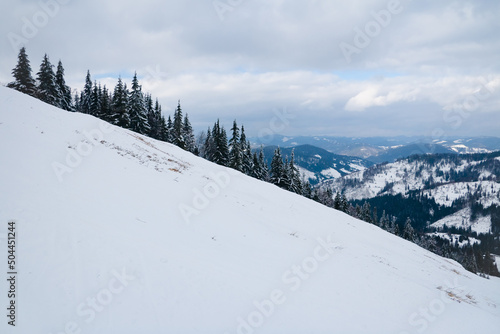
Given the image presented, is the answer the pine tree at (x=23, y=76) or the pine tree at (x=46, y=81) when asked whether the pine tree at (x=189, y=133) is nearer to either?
the pine tree at (x=46, y=81)

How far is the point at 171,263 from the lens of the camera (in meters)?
7.12

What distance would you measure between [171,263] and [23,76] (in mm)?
51223

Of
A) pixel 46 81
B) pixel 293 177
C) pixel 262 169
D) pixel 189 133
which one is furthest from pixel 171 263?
pixel 189 133

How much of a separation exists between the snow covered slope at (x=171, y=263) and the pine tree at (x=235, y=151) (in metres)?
30.2

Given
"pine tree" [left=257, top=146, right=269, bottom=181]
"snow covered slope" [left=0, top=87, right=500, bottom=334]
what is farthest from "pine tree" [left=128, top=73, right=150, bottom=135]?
"snow covered slope" [left=0, top=87, right=500, bottom=334]

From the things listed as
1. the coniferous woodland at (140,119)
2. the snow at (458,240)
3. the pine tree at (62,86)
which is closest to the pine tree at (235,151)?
the coniferous woodland at (140,119)

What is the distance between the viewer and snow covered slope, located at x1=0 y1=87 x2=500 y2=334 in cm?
559

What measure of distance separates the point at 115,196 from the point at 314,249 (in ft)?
29.6

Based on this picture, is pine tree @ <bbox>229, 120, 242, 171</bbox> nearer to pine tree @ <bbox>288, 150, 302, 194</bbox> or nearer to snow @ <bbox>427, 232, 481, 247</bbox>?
pine tree @ <bbox>288, 150, 302, 194</bbox>

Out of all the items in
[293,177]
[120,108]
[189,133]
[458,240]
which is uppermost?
[120,108]

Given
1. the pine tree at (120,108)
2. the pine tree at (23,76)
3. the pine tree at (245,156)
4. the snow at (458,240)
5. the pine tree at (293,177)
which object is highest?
the pine tree at (23,76)

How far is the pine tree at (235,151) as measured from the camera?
45562mm

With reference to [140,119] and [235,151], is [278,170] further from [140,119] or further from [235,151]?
[140,119]

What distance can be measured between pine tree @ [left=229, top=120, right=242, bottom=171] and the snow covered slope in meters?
30.2
